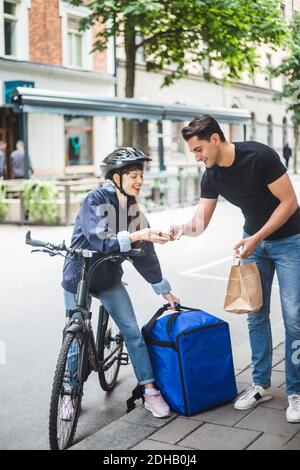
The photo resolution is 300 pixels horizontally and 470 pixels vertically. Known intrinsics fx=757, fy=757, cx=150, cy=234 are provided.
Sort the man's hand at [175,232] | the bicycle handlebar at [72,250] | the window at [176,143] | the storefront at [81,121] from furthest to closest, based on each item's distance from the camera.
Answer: the window at [176,143], the storefront at [81,121], the man's hand at [175,232], the bicycle handlebar at [72,250]

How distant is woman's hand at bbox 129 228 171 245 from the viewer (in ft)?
12.5

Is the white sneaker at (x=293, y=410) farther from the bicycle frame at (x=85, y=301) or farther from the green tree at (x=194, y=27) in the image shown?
the green tree at (x=194, y=27)

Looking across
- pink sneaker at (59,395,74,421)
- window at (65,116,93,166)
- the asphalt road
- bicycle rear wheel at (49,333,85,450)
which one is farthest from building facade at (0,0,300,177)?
pink sneaker at (59,395,74,421)

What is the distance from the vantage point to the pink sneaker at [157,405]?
13.3 ft

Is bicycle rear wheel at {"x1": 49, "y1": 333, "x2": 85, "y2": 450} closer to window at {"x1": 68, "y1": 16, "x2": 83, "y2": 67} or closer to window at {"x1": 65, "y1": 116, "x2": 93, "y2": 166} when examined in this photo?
A: window at {"x1": 65, "y1": 116, "x2": 93, "y2": 166}

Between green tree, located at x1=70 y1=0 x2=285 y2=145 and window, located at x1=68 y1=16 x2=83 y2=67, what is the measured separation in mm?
6980

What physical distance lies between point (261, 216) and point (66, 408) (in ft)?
4.75

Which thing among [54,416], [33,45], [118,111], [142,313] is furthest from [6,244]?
[33,45]

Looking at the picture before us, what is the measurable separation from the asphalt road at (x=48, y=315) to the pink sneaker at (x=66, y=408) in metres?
0.33

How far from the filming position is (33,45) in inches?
1022

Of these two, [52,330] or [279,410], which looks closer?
[279,410]

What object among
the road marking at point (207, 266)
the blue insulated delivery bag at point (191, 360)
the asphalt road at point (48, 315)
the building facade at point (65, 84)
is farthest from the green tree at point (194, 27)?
the blue insulated delivery bag at point (191, 360)

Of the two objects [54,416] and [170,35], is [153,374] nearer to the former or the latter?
[54,416]

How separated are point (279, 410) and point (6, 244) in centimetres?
905
